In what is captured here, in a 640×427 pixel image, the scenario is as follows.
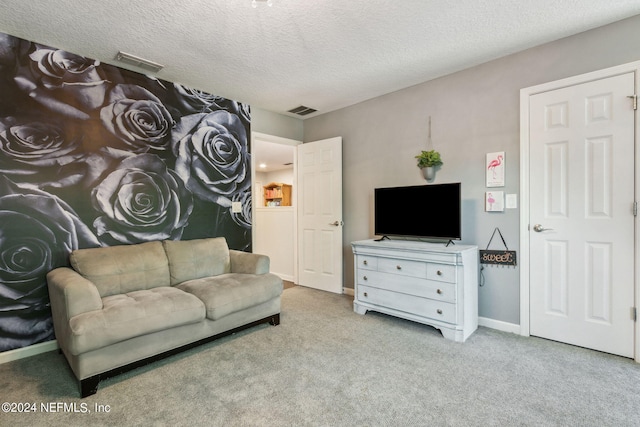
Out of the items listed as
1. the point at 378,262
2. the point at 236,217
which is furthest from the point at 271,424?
the point at 236,217

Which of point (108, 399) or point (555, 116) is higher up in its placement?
point (555, 116)

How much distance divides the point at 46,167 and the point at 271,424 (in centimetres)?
268

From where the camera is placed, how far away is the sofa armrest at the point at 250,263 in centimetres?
312

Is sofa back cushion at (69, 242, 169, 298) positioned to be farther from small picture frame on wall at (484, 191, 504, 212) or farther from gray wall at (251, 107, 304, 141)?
small picture frame on wall at (484, 191, 504, 212)

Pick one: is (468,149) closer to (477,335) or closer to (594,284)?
(594,284)

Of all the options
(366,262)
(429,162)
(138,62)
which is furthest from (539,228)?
(138,62)

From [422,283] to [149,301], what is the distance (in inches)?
89.1

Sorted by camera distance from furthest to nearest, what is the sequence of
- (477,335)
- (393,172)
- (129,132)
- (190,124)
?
(393,172)
(190,124)
(129,132)
(477,335)

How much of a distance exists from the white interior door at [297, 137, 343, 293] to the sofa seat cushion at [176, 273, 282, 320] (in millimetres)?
1337

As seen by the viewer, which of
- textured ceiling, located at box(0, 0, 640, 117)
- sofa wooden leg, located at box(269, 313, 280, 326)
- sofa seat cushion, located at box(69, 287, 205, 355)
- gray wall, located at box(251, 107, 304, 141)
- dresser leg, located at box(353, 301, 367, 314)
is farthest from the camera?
gray wall, located at box(251, 107, 304, 141)

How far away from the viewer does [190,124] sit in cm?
347

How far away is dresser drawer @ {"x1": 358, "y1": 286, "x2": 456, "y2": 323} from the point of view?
2.72 m

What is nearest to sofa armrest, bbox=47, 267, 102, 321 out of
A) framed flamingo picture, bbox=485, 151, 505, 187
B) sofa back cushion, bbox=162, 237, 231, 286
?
sofa back cushion, bbox=162, 237, 231, 286

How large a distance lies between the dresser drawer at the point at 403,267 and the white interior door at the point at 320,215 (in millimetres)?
1059
